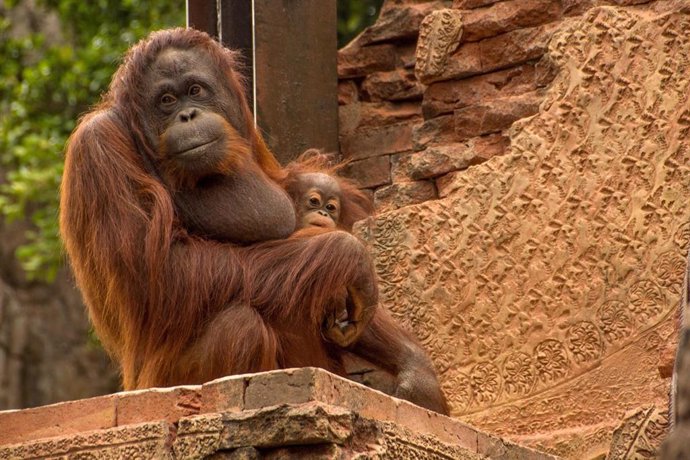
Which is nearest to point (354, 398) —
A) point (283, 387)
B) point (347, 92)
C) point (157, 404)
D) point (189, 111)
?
point (283, 387)

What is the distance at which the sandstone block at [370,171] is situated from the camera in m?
6.69

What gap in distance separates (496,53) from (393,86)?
1.90ft

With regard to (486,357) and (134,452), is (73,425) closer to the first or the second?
(134,452)

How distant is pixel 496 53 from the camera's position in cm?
646

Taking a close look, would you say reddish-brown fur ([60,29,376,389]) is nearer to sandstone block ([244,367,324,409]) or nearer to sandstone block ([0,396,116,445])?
sandstone block ([0,396,116,445])

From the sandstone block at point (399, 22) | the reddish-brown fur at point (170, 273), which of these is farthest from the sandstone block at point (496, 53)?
the reddish-brown fur at point (170, 273)

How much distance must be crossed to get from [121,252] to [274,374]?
36.0 inches

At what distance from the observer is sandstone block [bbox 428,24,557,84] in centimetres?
633

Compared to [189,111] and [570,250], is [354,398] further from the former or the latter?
[570,250]

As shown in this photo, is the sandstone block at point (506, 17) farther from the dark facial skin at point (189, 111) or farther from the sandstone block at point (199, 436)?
the sandstone block at point (199, 436)

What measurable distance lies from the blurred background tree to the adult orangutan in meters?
5.80

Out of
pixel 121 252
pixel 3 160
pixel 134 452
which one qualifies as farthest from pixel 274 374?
pixel 3 160

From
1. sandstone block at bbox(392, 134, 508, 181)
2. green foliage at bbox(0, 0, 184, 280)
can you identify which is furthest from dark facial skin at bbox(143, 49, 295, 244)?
green foliage at bbox(0, 0, 184, 280)

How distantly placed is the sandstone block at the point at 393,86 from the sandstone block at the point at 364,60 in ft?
0.13
